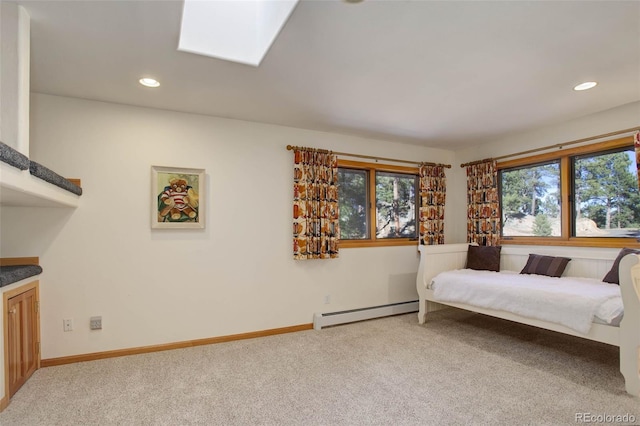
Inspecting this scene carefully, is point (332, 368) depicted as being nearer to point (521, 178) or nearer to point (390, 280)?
point (390, 280)

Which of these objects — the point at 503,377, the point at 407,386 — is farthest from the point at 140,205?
the point at 503,377

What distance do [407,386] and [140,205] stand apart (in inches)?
108

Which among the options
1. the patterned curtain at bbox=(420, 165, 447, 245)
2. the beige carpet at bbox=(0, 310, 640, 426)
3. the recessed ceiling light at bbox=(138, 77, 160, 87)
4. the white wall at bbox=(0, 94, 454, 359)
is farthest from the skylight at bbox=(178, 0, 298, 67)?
the patterned curtain at bbox=(420, 165, 447, 245)

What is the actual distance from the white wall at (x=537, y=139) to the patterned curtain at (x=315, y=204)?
6.67ft

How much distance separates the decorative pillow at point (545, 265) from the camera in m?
3.51

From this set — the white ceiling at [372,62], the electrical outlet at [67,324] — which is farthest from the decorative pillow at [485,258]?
the electrical outlet at [67,324]

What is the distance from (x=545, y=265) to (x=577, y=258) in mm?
294

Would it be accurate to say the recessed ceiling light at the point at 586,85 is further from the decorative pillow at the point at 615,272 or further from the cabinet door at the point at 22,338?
the cabinet door at the point at 22,338

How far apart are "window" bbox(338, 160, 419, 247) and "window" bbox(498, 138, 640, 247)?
1.21 metres

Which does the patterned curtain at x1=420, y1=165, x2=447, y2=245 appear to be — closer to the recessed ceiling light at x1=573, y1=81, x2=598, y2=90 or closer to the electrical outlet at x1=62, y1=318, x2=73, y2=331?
the recessed ceiling light at x1=573, y1=81, x2=598, y2=90

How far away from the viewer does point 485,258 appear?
4137 millimetres

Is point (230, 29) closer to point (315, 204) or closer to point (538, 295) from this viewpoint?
point (315, 204)

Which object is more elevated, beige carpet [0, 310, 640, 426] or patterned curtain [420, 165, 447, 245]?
patterned curtain [420, 165, 447, 245]

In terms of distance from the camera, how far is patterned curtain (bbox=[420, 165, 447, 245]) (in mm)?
4520
